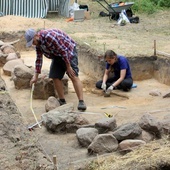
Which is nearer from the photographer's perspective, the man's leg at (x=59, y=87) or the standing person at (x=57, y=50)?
the standing person at (x=57, y=50)

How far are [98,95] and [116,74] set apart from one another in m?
0.53

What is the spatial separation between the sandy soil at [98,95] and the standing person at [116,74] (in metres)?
0.21

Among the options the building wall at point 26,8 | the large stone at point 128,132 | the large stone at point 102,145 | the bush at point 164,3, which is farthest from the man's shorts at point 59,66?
the bush at point 164,3

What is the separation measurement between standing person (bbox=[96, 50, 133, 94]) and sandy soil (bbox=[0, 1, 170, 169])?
208mm

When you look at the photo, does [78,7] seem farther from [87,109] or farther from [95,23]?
[87,109]

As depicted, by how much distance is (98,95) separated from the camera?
9.44 meters

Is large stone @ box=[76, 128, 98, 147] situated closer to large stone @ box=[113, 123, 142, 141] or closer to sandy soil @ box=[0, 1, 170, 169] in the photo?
sandy soil @ box=[0, 1, 170, 169]

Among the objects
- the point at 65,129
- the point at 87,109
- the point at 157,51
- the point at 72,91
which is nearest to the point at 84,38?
the point at 157,51

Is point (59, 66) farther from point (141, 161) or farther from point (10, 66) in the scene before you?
point (141, 161)

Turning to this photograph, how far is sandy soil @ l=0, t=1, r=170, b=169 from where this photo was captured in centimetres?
661

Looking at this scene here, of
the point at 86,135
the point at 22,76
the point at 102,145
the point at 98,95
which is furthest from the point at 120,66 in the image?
the point at 102,145

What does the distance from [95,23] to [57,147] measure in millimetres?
10342

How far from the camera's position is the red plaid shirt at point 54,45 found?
24.3 ft

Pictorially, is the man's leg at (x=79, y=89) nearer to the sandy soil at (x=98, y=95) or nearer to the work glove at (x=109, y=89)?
the sandy soil at (x=98, y=95)
